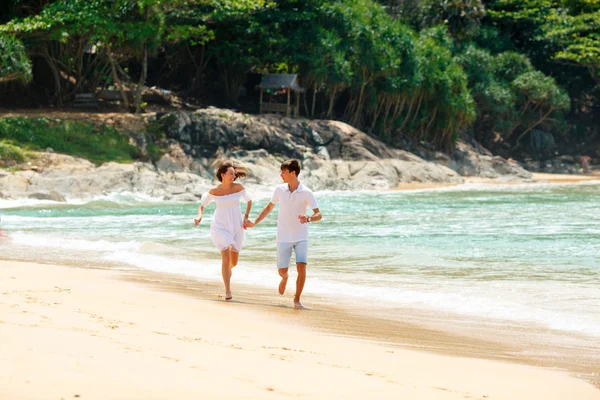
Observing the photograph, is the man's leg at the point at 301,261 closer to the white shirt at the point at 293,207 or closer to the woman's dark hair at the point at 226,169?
the white shirt at the point at 293,207

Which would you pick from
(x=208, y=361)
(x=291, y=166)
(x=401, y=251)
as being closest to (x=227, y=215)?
(x=291, y=166)

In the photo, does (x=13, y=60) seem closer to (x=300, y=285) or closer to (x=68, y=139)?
(x=68, y=139)

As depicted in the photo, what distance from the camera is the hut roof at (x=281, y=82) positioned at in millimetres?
36031

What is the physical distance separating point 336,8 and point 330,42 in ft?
6.82

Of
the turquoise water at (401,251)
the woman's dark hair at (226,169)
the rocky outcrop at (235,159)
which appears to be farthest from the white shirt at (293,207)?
the rocky outcrop at (235,159)

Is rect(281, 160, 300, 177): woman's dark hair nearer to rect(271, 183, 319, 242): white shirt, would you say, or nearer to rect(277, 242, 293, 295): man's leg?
rect(271, 183, 319, 242): white shirt

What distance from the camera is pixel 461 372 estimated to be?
553cm

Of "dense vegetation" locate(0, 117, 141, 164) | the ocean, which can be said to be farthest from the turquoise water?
"dense vegetation" locate(0, 117, 141, 164)

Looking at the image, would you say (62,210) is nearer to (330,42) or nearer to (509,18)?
(330,42)

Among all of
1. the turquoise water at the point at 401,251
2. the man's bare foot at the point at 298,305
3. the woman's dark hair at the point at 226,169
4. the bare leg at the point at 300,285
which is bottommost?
the turquoise water at the point at 401,251

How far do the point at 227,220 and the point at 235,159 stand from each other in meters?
23.2

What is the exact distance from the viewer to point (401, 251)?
13.3 metres

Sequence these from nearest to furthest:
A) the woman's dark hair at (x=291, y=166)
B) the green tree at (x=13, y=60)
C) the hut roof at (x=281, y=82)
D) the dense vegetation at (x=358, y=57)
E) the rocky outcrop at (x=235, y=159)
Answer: the woman's dark hair at (x=291, y=166) < the rocky outcrop at (x=235, y=159) < the green tree at (x=13, y=60) < the dense vegetation at (x=358, y=57) < the hut roof at (x=281, y=82)

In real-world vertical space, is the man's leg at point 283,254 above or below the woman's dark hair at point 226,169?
below
